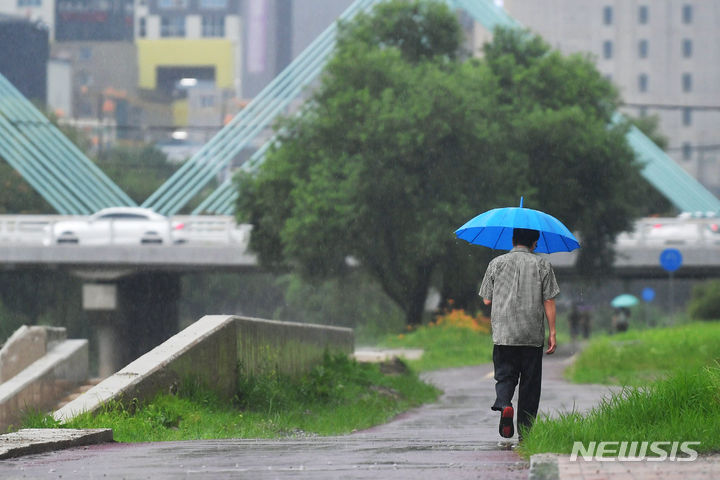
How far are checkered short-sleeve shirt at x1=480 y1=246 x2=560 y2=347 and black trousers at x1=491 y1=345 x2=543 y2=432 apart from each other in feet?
0.31

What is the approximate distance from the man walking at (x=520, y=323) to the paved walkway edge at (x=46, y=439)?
2.60m

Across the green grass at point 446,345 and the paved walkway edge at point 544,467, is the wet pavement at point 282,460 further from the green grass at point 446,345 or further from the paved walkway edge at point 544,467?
the green grass at point 446,345

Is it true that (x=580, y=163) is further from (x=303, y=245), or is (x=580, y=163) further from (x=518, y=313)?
(x=518, y=313)

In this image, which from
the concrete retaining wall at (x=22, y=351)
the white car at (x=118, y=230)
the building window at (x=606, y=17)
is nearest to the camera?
the concrete retaining wall at (x=22, y=351)

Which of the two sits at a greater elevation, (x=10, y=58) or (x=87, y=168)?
(x=10, y=58)

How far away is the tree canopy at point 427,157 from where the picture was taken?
33.3 metres

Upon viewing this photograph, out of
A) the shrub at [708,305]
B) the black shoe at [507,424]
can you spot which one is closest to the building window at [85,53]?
the shrub at [708,305]

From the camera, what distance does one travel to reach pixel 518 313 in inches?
296

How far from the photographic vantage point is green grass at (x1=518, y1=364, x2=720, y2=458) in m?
6.45

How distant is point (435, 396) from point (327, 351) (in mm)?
2145

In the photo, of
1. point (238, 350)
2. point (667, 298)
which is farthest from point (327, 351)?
point (667, 298)

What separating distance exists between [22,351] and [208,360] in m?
6.26

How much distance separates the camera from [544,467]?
5621 millimetres
